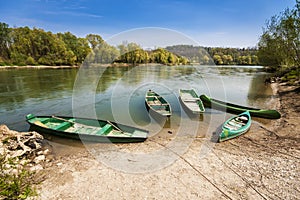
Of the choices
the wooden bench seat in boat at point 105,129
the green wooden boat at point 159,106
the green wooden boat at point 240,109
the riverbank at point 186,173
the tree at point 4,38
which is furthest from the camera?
the tree at point 4,38

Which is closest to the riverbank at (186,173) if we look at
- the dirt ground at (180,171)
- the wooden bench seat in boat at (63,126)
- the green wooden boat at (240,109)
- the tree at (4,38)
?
the dirt ground at (180,171)

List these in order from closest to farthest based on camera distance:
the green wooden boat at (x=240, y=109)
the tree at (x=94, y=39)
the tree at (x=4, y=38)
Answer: the green wooden boat at (x=240, y=109), the tree at (x=4, y=38), the tree at (x=94, y=39)

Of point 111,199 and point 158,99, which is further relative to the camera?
point 158,99

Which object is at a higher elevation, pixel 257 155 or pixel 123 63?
pixel 123 63

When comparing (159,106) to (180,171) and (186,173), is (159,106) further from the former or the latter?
(186,173)

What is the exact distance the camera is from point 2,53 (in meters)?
64.2

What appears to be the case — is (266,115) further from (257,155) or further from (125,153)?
(125,153)

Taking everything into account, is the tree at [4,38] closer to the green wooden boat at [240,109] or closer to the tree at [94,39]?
the tree at [94,39]

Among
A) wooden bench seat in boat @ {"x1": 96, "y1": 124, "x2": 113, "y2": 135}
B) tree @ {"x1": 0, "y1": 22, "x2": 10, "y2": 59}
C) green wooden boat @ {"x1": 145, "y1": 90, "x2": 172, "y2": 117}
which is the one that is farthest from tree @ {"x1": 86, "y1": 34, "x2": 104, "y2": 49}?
wooden bench seat in boat @ {"x1": 96, "y1": 124, "x2": 113, "y2": 135}

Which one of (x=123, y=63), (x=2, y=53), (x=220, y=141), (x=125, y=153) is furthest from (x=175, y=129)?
(x=2, y=53)

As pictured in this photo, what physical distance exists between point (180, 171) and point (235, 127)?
5223mm

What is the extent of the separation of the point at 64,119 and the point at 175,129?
21.5 ft

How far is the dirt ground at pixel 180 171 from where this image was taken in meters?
4.38

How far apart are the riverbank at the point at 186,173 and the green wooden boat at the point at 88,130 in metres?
0.41
